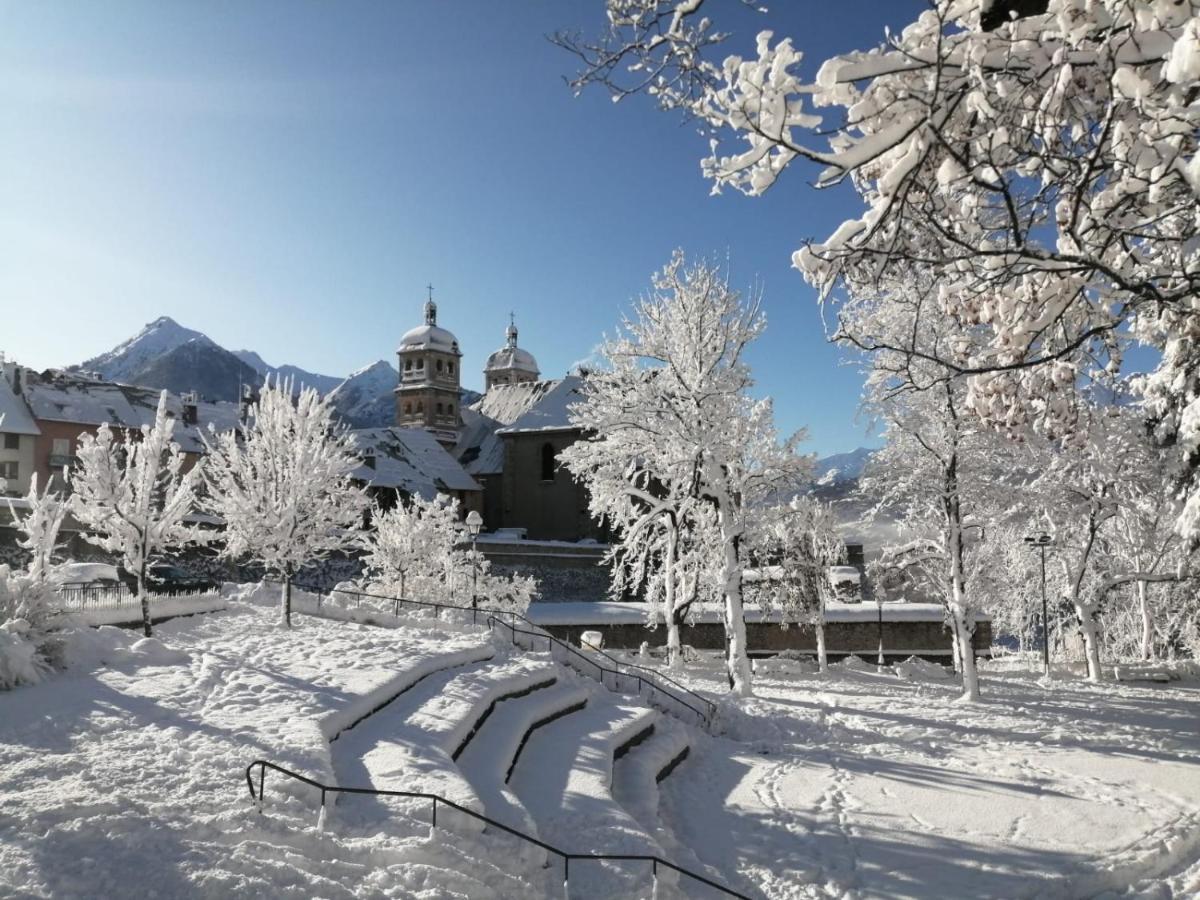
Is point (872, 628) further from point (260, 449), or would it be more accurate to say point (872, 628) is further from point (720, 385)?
point (260, 449)

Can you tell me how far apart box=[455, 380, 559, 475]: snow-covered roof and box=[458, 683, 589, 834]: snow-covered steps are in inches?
1719

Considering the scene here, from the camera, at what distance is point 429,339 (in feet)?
253

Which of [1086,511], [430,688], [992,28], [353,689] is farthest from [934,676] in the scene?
[992,28]

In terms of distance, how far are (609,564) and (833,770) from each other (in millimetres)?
34797

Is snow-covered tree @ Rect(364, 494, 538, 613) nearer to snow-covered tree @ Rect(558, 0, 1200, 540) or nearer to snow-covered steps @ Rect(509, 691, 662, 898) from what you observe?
snow-covered steps @ Rect(509, 691, 662, 898)

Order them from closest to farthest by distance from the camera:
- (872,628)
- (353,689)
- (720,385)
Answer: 1. (353,689)
2. (720,385)
3. (872,628)

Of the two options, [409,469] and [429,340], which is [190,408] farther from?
[429,340]

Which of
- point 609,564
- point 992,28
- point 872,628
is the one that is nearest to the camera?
point 992,28

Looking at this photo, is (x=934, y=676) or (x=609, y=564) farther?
(x=609, y=564)

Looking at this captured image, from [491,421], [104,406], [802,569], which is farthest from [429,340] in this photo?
[802,569]

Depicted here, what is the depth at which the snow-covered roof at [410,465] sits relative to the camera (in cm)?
5544

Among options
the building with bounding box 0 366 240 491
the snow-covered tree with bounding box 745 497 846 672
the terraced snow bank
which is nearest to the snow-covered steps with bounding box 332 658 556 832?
the terraced snow bank

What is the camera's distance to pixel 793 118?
4082 mm

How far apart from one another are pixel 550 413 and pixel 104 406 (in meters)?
29.6
